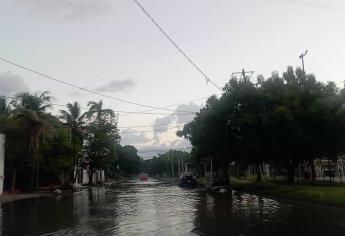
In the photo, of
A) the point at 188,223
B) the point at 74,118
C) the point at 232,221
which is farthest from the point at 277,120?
the point at 74,118

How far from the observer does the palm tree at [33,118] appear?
4753cm

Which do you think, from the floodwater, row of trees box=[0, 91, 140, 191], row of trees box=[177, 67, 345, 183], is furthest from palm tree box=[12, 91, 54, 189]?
the floodwater

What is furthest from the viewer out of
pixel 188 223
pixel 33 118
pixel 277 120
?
pixel 33 118

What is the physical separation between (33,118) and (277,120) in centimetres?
2209

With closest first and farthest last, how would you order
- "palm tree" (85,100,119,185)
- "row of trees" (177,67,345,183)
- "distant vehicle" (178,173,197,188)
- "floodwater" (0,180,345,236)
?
1. "floodwater" (0,180,345,236)
2. "row of trees" (177,67,345,183)
3. "distant vehicle" (178,173,197,188)
4. "palm tree" (85,100,119,185)

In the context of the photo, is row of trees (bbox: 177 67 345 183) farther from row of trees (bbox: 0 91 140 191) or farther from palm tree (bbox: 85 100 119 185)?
palm tree (bbox: 85 100 119 185)

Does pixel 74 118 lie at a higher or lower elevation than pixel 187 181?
higher

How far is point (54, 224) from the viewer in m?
19.0

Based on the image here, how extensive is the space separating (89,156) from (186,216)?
63288 millimetres

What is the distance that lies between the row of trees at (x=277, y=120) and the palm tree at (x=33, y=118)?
13882 mm

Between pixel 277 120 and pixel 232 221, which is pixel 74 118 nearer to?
pixel 277 120

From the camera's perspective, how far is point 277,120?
36.7 meters

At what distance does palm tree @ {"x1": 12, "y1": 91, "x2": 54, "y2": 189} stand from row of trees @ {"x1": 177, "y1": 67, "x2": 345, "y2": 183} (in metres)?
13.9

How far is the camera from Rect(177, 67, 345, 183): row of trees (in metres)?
37.0
